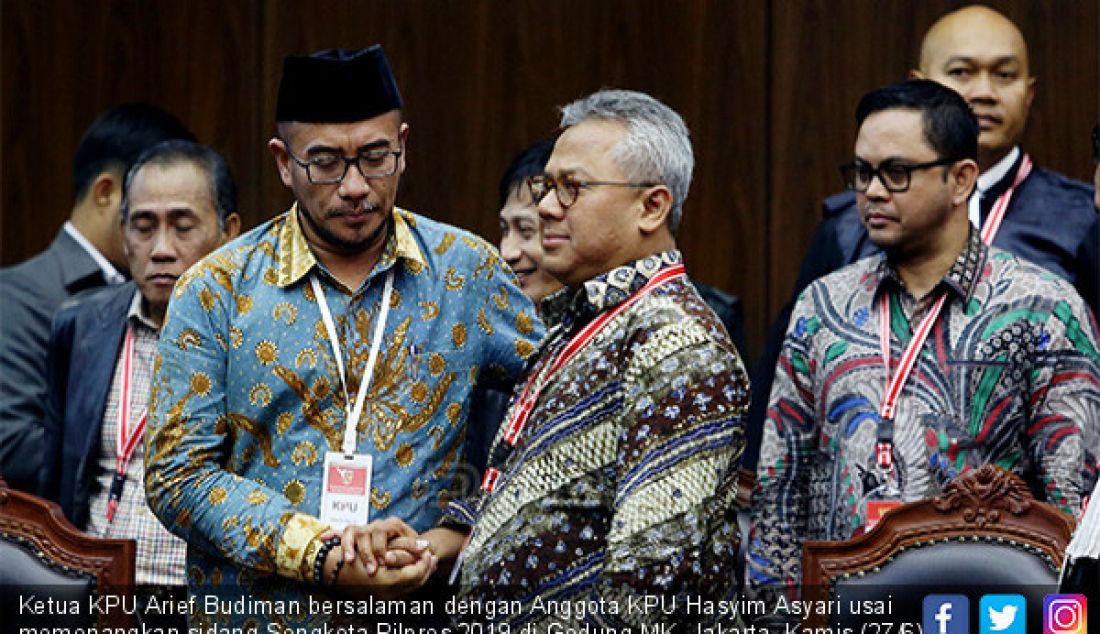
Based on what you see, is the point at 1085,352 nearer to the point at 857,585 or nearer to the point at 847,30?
the point at 857,585

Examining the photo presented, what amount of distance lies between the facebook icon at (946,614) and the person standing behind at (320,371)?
896 mm

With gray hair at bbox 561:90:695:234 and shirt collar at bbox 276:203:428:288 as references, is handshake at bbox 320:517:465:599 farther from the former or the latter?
gray hair at bbox 561:90:695:234

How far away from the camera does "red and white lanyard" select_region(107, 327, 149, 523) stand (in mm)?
4613

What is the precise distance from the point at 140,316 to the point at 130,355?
0.34 ft

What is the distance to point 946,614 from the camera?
367cm

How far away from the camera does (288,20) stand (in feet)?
21.3

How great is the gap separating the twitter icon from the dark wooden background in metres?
2.54

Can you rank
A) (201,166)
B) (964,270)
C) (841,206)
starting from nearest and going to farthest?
(964,270), (201,166), (841,206)

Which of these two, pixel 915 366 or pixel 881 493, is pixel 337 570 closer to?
pixel 881 493

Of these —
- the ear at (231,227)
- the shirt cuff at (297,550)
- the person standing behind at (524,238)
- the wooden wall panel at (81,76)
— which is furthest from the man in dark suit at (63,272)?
the shirt cuff at (297,550)

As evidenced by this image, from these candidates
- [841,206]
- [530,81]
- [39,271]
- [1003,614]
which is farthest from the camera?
[530,81]

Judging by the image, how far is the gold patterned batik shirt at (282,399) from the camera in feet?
11.8

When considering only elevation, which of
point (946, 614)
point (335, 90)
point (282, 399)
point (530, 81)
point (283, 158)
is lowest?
point (946, 614)

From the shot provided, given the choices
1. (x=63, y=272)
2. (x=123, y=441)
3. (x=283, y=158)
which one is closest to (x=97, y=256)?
(x=63, y=272)
